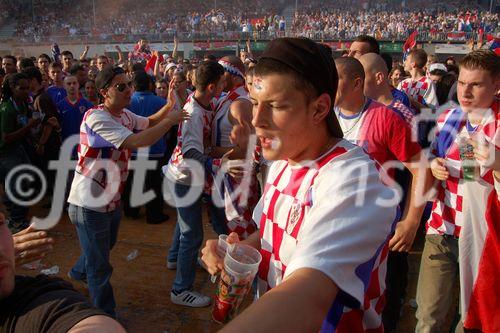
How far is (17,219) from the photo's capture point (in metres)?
5.37

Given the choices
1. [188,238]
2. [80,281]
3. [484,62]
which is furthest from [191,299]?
[484,62]

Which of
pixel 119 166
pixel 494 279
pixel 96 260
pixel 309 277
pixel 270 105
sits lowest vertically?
pixel 96 260

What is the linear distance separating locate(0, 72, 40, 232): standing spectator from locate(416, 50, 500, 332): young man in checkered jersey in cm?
470

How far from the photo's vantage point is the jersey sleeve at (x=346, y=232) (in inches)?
45.0

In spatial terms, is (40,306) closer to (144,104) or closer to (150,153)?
(144,104)

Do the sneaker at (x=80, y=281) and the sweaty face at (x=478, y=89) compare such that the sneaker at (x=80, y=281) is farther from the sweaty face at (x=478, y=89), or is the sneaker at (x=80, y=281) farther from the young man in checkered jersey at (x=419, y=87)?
the young man in checkered jersey at (x=419, y=87)

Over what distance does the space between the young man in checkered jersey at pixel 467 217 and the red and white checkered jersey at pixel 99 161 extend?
2.26m

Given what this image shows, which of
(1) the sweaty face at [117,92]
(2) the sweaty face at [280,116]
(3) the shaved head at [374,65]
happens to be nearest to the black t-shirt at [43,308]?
(2) the sweaty face at [280,116]

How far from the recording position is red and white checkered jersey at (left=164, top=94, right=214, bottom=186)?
3.62 m

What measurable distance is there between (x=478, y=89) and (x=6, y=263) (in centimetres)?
262

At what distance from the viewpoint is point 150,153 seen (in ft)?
18.6

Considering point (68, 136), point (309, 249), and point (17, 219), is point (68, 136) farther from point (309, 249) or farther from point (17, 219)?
point (309, 249)

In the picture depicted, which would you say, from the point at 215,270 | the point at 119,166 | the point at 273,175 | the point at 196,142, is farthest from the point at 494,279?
the point at 119,166

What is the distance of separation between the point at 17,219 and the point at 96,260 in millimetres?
2681
